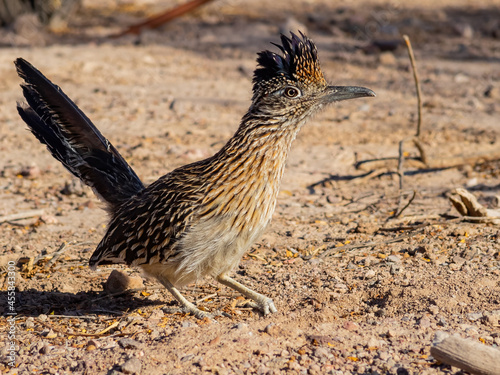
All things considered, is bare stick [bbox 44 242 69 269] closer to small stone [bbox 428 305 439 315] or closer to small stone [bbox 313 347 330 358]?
small stone [bbox 313 347 330 358]

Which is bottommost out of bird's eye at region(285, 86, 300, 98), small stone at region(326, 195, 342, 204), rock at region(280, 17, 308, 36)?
small stone at region(326, 195, 342, 204)

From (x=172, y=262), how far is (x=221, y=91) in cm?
569

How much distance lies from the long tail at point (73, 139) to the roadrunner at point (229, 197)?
0.79 feet

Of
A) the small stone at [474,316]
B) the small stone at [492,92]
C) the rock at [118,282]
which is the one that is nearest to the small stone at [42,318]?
the rock at [118,282]

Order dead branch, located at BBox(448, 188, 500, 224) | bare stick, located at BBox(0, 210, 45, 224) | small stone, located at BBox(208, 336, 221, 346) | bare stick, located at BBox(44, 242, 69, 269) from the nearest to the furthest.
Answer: small stone, located at BBox(208, 336, 221, 346), bare stick, located at BBox(44, 242, 69, 269), dead branch, located at BBox(448, 188, 500, 224), bare stick, located at BBox(0, 210, 45, 224)

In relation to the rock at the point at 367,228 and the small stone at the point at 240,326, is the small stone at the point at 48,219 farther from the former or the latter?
the rock at the point at 367,228

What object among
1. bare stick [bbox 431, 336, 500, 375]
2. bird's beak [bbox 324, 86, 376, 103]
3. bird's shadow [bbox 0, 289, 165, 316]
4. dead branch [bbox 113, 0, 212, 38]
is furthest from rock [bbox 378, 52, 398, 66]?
bare stick [bbox 431, 336, 500, 375]

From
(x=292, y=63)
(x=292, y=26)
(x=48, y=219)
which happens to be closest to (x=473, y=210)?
(x=292, y=63)

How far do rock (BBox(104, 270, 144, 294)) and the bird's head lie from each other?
1566 mm

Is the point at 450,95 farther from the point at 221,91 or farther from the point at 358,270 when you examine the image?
the point at 358,270

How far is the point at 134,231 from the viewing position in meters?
4.51

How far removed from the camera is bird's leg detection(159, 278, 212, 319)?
4.50 meters

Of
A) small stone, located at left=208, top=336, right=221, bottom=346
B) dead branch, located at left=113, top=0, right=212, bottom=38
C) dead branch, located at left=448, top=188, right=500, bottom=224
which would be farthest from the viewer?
dead branch, located at left=113, top=0, right=212, bottom=38

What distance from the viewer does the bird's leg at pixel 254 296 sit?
14.6 feet
